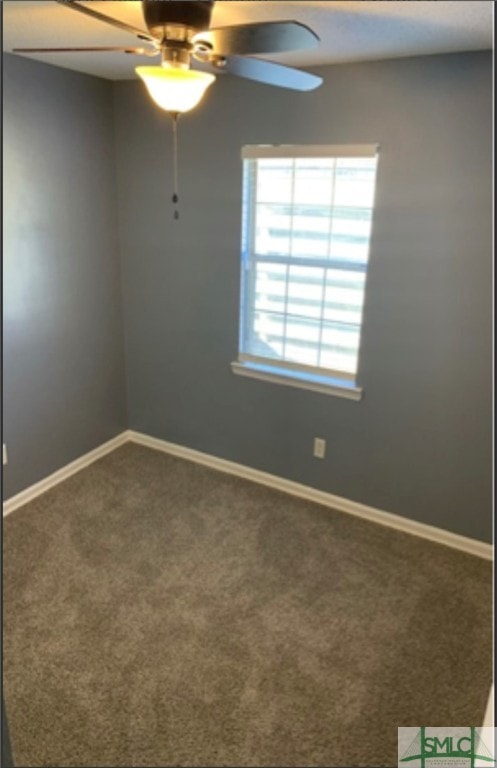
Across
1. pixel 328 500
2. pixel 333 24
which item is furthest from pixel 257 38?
pixel 328 500

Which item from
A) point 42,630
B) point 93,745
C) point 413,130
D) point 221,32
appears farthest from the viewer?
point 413,130

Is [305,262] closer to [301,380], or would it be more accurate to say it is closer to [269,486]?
[301,380]

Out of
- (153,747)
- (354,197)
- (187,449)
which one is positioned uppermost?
(354,197)

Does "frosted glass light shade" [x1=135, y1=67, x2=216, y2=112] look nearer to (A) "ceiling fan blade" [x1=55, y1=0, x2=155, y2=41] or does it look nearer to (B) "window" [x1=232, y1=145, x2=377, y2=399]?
(A) "ceiling fan blade" [x1=55, y1=0, x2=155, y2=41]

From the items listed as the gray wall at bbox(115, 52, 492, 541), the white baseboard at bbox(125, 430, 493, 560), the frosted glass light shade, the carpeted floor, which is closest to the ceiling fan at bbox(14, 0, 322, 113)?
the frosted glass light shade

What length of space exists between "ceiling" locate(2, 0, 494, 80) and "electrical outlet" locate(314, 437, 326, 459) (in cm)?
197

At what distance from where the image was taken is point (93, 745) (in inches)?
71.7

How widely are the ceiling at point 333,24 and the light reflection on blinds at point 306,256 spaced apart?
1.62ft

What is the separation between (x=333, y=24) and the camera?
1789 millimetres

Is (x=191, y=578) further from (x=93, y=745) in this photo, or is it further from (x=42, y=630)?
(x=93, y=745)

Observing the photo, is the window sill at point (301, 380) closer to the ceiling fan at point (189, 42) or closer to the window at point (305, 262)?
the window at point (305, 262)

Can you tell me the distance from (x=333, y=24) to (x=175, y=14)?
71 centimetres

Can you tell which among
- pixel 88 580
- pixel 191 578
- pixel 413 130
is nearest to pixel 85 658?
pixel 88 580

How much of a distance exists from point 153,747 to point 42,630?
0.74 metres
